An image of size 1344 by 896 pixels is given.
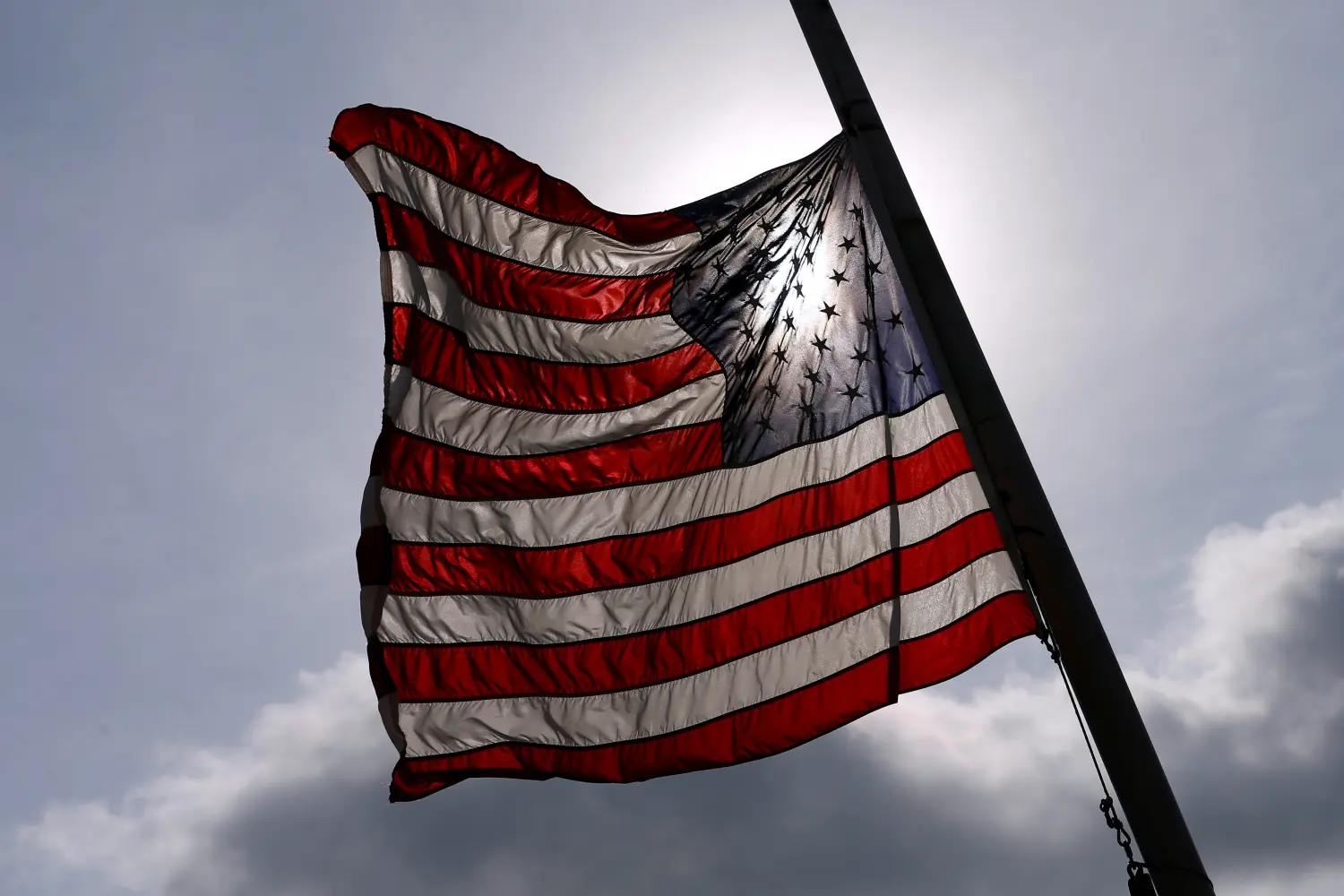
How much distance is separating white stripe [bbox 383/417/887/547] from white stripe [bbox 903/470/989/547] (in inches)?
23.4

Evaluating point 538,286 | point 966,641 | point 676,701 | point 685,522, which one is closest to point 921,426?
point 966,641

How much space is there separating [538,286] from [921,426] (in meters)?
3.82

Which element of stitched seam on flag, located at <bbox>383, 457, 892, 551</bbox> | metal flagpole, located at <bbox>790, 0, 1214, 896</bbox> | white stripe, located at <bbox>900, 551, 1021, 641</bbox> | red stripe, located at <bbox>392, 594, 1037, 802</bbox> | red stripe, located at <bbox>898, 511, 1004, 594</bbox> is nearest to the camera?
metal flagpole, located at <bbox>790, 0, 1214, 896</bbox>

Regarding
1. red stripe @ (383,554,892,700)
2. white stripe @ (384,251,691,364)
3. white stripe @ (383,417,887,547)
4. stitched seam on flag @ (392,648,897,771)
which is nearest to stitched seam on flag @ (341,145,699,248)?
white stripe @ (384,251,691,364)

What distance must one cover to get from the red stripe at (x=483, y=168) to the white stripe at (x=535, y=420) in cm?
162

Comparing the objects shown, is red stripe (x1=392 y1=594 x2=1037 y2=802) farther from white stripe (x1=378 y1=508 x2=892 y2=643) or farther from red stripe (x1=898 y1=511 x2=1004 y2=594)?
white stripe (x1=378 y1=508 x2=892 y2=643)

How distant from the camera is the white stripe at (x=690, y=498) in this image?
10758 mm

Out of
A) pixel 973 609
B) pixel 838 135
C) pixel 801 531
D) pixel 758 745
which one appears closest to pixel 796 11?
pixel 838 135

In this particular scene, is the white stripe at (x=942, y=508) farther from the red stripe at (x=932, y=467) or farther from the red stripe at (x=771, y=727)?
the red stripe at (x=771, y=727)

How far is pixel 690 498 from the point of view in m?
11.0

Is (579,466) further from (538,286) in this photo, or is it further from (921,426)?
(921,426)

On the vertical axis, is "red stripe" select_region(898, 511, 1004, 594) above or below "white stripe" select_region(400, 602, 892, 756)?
above

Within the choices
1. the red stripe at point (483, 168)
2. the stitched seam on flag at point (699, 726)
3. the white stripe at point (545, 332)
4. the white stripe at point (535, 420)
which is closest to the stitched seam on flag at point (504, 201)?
the red stripe at point (483, 168)

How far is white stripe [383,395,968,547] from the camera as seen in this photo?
10.8 metres
